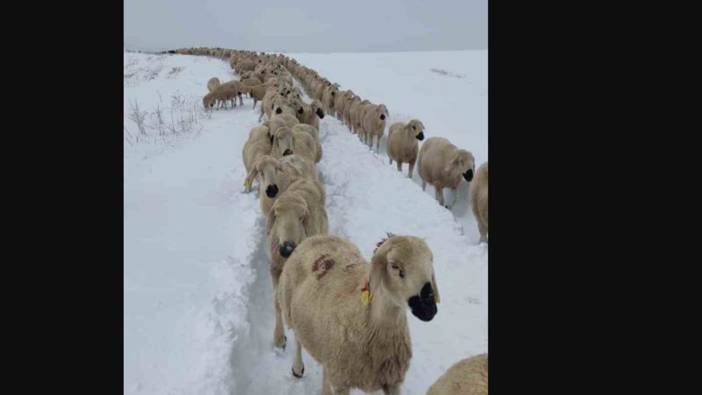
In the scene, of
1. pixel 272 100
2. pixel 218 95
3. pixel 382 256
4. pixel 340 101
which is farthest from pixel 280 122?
pixel 218 95

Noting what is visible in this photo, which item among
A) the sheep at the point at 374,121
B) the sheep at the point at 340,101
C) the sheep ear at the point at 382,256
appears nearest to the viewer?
the sheep ear at the point at 382,256

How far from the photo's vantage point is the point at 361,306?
4.03 metres

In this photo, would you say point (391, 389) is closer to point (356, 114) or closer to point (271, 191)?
point (271, 191)

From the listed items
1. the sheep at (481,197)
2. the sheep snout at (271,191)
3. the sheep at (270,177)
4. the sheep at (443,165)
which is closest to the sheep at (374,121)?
the sheep at (443,165)

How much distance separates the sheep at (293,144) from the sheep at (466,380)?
7634mm

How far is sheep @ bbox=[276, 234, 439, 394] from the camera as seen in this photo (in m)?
3.50

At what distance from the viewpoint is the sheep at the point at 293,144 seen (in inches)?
413

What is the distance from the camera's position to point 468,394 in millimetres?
3092

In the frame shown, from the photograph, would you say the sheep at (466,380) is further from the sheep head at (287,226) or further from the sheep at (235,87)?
the sheep at (235,87)

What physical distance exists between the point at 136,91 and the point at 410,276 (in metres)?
28.3

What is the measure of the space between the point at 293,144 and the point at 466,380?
8.33 metres

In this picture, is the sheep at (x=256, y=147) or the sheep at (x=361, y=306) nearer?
the sheep at (x=361, y=306)
